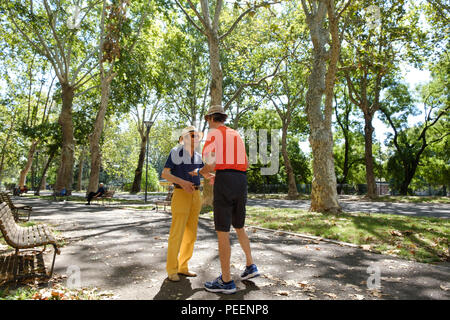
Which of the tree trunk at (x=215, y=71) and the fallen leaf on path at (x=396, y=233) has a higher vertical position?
the tree trunk at (x=215, y=71)

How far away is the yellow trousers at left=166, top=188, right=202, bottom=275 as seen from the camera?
3895mm

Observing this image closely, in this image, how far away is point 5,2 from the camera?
19.5 metres

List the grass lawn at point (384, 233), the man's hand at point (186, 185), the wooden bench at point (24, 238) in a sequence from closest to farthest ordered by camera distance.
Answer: the wooden bench at point (24, 238) < the man's hand at point (186, 185) < the grass lawn at point (384, 233)

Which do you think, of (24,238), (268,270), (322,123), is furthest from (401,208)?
(24,238)

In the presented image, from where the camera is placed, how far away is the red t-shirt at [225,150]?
3572mm

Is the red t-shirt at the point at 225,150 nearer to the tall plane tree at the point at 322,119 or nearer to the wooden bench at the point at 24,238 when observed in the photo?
the wooden bench at the point at 24,238

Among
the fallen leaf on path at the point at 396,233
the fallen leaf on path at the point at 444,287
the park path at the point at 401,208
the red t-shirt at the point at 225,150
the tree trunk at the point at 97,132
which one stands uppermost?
the tree trunk at the point at 97,132

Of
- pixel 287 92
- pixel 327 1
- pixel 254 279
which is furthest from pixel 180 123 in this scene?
pixel 254 279

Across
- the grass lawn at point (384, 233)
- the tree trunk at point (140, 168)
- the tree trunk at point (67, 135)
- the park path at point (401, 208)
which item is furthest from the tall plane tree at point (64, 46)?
the grass lawn at point (384, 233)

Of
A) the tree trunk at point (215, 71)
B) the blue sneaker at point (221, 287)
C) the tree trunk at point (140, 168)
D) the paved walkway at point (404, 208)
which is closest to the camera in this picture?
the blue sneaker at point (221, 287)

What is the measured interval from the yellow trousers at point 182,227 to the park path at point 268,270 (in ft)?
0.77

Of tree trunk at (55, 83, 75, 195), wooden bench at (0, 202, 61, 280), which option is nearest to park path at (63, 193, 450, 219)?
wooden bench at (0, 202, 61, 280)

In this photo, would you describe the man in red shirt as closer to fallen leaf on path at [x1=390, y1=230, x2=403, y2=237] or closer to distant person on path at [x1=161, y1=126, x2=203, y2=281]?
distant person on path at [x1=161, y1=126, x2=203, y2=281]
